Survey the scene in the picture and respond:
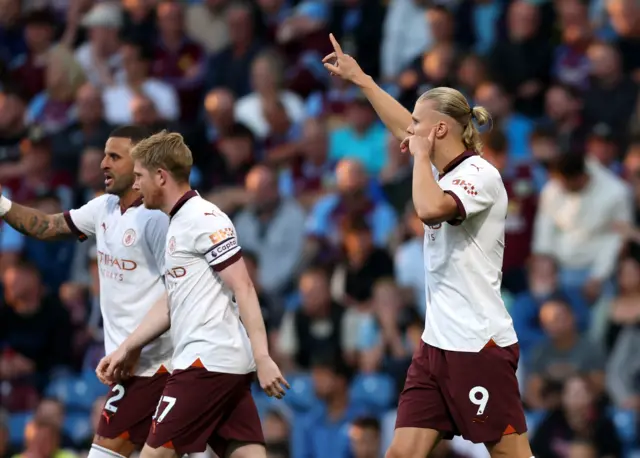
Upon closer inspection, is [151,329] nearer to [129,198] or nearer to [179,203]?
[179,203]

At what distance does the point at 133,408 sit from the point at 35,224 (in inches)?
45.5

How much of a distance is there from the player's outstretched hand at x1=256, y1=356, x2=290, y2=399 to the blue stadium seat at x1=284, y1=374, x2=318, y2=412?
16.9ft

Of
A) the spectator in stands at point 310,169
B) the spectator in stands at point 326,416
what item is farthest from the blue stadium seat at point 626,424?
the spectator in stands at point 310,169

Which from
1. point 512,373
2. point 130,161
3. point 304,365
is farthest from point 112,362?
point 304,365

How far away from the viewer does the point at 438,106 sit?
6754 millimetres

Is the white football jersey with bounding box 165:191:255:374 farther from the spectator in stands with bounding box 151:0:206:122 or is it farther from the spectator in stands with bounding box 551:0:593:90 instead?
the spectator in stands with bounding box 151:0:206:122

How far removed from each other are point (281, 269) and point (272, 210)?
1.83 feet

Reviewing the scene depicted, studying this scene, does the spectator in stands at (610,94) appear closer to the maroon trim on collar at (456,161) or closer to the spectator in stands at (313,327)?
the spectator in stands at (313,327)

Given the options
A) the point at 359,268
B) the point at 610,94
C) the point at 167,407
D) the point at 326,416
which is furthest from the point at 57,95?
the point at 167,407

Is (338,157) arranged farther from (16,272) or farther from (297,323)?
(16,272)

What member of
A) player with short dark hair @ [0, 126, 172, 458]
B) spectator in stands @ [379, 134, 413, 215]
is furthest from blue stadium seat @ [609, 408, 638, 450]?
player with short dark hair @ [0, 126, 172, 458]

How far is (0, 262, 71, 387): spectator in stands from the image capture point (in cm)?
1266

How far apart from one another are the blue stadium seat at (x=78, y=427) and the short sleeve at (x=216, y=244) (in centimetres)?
549

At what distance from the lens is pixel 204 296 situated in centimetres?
691
